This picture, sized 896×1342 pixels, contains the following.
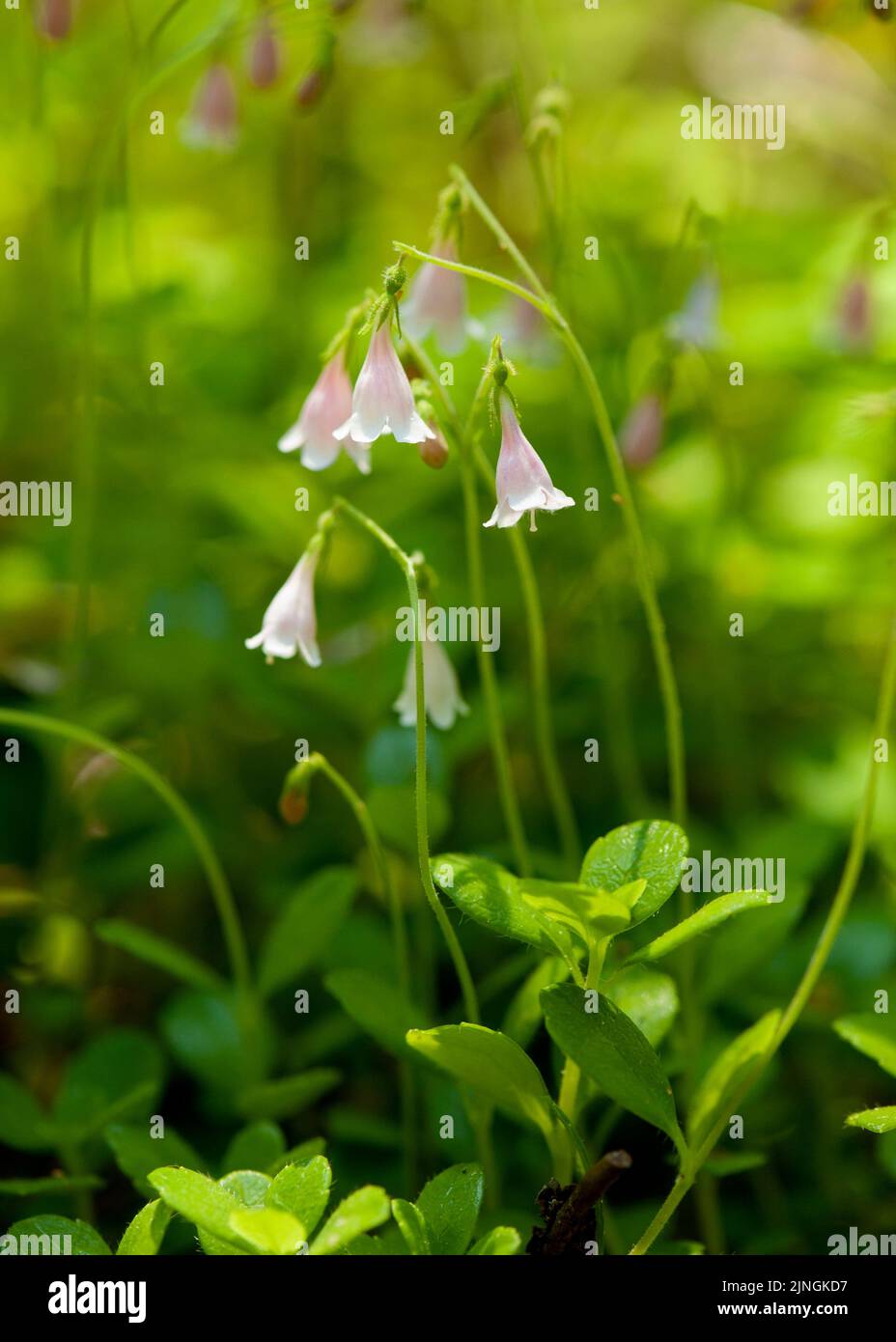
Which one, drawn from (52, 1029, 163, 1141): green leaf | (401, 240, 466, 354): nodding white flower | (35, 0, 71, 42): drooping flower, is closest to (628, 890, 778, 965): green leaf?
(52, 1029, 163, 1141): green leaf

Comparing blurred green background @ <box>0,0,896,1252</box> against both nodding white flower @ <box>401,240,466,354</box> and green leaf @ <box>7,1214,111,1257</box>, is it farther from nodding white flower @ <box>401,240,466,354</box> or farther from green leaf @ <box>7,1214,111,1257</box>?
green leaf @ <box>7,1214,111,1257</box>

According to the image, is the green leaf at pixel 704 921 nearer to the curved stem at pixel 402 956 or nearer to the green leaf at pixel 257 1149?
the curved stem at pixel 402 956

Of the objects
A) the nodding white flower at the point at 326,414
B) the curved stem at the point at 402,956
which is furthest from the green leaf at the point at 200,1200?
the nodding white flower at the point at 326,414

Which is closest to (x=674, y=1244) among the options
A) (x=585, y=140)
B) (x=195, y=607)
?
(x=195, y=607)

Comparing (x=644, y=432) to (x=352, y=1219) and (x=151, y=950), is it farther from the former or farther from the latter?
(x=352, y=1219)

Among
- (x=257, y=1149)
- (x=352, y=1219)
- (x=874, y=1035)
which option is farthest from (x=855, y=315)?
(x=352, y=1219)

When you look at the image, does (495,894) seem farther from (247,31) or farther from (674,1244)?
(247,31)
